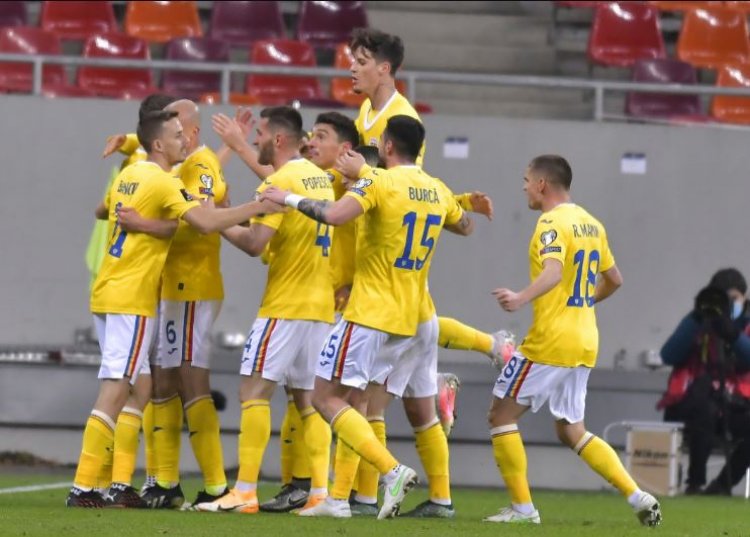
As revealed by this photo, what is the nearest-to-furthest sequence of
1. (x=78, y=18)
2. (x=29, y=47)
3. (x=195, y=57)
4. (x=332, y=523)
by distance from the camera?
(x=332, y=523), (x=29, y=47), (x=195, y=57), (x=78, y=18)

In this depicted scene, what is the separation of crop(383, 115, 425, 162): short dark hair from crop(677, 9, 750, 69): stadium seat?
9520 mm

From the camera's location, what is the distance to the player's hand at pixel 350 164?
8.81 meters

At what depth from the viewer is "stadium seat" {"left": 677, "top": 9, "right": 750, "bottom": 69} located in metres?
17.9

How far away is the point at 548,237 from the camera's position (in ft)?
29.1

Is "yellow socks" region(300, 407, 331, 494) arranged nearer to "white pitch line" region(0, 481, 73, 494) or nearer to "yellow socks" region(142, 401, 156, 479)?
"yellow socks" region(142, 401, 156, 479)

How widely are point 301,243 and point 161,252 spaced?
0.74 metres

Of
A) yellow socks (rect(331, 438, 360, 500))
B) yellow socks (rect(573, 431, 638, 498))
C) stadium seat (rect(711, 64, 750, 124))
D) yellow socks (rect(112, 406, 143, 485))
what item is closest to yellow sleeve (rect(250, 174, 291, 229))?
yellow socks (rect(331, 438, 360, 500))

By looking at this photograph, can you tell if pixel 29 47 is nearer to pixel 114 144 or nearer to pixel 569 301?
pixel 114 144

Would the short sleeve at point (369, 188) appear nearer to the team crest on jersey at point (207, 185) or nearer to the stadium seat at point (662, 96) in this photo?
the team crest on jersey at point (207, 185)

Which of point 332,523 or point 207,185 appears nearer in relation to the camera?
point 332,523

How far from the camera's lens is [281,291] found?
9.13m

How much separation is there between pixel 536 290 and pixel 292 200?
1277 millimetres

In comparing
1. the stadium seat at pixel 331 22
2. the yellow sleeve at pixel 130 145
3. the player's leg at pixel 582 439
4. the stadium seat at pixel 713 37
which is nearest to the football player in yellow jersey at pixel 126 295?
the yellow sleeve at pixel 130 145

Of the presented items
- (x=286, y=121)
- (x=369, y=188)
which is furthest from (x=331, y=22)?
(x=369, y=188)
